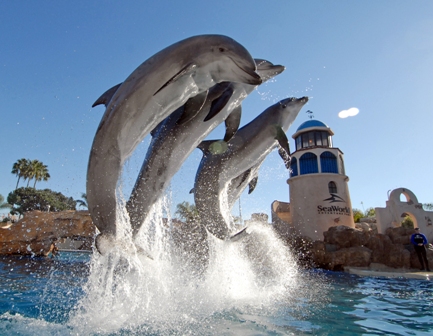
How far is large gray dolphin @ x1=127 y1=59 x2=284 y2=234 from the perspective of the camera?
176 inches

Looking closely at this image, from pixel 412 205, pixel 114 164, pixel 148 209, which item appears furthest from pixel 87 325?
pixel 412 205

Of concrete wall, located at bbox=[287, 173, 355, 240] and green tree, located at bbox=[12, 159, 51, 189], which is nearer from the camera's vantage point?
concrete wall, located at bbox=[287, 173, 355, 240]

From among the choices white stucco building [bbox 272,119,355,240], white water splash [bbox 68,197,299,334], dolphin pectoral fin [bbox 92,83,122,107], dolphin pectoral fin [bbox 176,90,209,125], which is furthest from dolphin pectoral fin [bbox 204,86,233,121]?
white stucco building [bbox 272,119,355,240]

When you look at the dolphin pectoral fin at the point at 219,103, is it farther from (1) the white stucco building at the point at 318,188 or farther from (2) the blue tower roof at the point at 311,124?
(2) the blue tower roof at the point at 311,124

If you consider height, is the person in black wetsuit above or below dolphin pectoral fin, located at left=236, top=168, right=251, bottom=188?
below

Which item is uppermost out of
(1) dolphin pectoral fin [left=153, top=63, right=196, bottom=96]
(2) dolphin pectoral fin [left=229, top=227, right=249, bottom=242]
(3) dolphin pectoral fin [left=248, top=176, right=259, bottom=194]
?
(1) dolphin pectoral fin [left=153, top=63, right=196, bottom=96]

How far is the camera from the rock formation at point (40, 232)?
20.3m

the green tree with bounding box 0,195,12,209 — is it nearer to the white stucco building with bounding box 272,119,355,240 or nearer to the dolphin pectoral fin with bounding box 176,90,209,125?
the white stucco building with bounding box 272,119,355,240

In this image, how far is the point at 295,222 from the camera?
21.6m

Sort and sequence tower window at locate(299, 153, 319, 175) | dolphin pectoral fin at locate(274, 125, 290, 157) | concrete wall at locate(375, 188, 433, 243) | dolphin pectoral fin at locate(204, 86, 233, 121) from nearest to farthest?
dolphin pectoral fin at locate(204, 86, 233, 121)
dolphin pectoral fin at locate(274, 125, 290, 157)
concrete wall at locate(375, 188, 433, 243)
tower window at locate(299, 153, 319, 175)

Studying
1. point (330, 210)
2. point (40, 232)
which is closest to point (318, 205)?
point (330, 210)

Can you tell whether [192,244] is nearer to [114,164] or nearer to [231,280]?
[231,280]

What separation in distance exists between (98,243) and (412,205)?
877 inches

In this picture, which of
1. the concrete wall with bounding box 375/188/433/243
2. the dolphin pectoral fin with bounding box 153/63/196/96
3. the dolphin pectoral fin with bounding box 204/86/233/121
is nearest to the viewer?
the dolphin pectoral fin with bounding box 153/63/196/96
